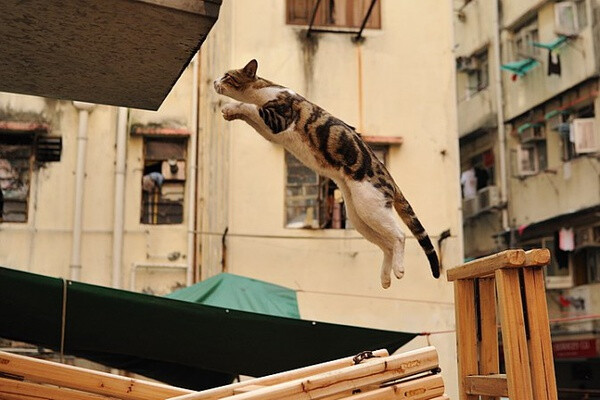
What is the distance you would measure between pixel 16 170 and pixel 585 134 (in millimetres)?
10354

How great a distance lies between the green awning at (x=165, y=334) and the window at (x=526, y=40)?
11878 millimetres

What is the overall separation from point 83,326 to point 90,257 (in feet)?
15.6

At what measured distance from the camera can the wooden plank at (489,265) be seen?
2.76 meters

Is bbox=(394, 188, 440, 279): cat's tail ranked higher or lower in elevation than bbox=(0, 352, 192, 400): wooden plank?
higher

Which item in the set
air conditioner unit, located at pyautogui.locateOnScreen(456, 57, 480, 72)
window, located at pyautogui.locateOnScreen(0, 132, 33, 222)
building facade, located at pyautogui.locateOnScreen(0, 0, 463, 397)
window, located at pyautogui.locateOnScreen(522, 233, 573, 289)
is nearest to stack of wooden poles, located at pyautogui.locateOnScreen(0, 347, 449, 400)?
building facade, located at pyautogui.locateOnScreen(0, 0, 463, 397)

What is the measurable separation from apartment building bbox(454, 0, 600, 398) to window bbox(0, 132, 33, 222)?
10041 mm

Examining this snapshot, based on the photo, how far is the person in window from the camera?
11.4 m

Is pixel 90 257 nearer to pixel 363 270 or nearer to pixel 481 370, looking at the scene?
pixel 363 270

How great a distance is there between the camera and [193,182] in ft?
37.4

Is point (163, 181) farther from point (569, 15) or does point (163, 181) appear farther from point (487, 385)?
point (569, 15)

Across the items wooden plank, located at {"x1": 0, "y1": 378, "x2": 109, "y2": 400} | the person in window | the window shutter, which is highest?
the window shutter

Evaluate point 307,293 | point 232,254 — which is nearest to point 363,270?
point 307,293

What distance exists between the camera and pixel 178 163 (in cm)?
1160

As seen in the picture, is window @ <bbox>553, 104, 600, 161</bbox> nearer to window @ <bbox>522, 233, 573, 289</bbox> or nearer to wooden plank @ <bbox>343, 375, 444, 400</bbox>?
window @ <bbox>522, 233, 573, 289</bbox>
